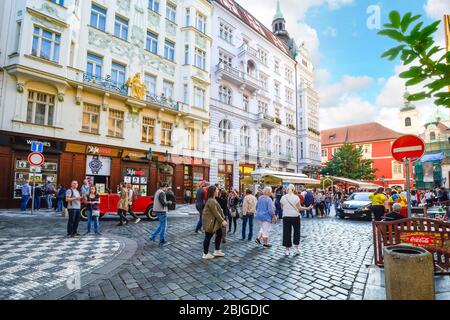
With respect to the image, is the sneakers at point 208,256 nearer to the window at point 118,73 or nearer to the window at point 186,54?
the window at point 118,73

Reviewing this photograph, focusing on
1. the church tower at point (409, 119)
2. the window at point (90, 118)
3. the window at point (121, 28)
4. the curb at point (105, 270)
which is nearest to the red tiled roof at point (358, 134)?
the church tower at point (409, 119)

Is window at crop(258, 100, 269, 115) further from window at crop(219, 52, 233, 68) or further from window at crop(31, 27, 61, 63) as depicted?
window at crop(31, 27, 61, 63)

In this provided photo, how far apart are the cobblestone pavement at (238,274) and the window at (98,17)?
1740cm

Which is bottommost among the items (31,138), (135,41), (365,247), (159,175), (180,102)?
(365,247)

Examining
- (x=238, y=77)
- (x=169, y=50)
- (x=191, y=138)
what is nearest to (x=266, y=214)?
(x=191, y=138)

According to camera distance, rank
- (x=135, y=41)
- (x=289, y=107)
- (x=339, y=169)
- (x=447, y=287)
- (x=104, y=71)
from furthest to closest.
Answer: (x=339, y=169) → (x=289, y=107) → (x=135, y=41) → (x=104, y=71) → (x=447, y=287)

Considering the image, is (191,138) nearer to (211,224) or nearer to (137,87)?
(137,87)

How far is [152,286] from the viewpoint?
4.27m

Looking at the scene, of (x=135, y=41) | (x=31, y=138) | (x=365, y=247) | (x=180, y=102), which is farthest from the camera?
(x=180, y=102)

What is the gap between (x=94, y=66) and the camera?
18281 millimetres

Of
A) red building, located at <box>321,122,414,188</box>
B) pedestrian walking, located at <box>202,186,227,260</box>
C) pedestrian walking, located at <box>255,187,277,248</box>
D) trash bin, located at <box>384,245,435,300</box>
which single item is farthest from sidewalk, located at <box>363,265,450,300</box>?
red building, located at <box>321,122,414,188</box>

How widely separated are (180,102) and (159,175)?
6.81 meters

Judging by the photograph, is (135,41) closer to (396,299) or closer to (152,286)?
(152,286)
